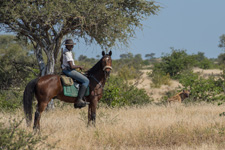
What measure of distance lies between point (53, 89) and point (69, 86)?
500 mm

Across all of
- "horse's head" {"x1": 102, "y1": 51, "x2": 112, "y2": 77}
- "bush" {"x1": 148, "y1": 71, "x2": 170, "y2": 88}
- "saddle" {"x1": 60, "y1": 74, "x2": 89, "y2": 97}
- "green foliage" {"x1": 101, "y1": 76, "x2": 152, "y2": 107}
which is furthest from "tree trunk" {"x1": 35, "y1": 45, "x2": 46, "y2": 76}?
"bush" {"x1": 148, "y1": 71, "x2": 170, "y2": 88}

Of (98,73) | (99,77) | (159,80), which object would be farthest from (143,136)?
(159,80)

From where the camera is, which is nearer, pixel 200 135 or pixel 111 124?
pixel 200 135

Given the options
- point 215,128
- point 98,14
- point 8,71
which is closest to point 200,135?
point 215,128

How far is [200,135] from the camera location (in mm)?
7867

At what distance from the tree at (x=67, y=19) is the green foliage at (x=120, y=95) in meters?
2.19

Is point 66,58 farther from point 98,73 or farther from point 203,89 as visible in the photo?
point 203,89

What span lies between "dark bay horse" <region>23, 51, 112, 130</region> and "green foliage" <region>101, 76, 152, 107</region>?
4983 millimetres

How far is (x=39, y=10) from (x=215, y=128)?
7.73 m

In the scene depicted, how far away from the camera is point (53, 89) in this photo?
8711 mm

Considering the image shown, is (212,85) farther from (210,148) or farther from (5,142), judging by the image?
(5,142)

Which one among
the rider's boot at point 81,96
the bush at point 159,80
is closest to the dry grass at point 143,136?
the rider's boot at point 81,96

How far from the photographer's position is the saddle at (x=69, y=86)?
29.0 feet

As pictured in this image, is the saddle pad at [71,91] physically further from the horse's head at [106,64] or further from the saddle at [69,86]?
the horse's head at [106,64]
